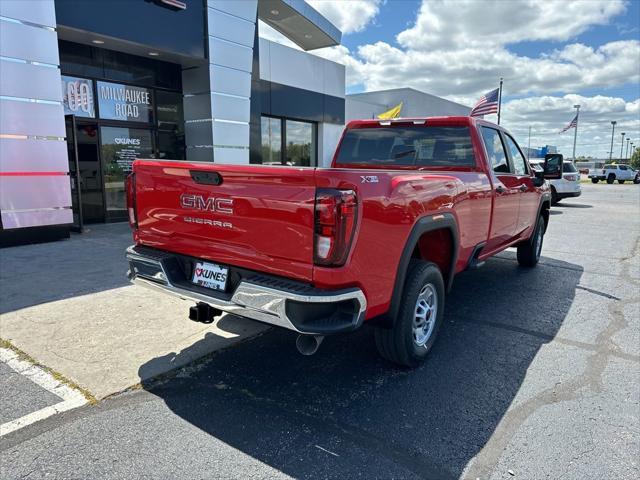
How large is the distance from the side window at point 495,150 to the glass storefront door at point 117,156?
8.77 meters

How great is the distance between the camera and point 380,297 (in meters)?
2.90

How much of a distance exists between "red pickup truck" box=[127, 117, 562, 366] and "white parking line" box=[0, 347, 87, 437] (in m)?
0.91

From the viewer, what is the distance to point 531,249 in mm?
6773

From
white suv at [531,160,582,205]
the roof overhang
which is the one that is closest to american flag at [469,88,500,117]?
white suv at [531,160,582,205]

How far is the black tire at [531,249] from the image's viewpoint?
22.1 feet

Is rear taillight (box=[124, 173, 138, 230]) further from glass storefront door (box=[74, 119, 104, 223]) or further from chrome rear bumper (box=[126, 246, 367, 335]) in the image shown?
glass storefront door (box=[74, 119, 104, 223])

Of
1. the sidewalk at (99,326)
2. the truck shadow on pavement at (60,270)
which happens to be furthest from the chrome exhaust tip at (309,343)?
the truck shadow on pavement at (60,270)

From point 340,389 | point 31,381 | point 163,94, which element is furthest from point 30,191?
point 340,389

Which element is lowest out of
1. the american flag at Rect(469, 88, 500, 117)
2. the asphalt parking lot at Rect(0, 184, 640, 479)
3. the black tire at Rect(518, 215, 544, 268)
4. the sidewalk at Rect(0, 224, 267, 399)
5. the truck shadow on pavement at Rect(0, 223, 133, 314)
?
the asphalt parking lot at Rect(0, 184, 640, 479)

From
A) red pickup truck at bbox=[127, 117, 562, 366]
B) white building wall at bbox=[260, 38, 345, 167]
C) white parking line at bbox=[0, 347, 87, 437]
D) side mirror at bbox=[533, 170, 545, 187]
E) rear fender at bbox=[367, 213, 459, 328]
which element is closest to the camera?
red pickup truck at bbox=[127, 117, 562, 366]

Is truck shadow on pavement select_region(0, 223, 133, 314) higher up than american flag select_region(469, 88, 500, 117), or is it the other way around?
american flag select_region(469, 88, 500, 117)

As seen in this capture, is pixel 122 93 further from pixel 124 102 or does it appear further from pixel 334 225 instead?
pixel 334 225

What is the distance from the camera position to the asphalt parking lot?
245 centimetres

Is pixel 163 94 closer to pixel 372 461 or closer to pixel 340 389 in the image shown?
pixel 340 389
